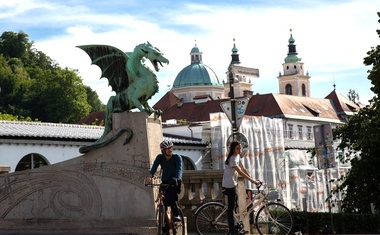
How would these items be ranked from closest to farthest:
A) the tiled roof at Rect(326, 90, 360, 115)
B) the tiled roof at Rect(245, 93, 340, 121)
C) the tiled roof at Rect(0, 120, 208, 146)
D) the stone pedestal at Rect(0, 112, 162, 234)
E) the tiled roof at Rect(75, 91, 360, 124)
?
the stone pedestal at Rect(0, 112, 162, 234) → the tiled roof at Rect(0, 120, 208, 146) → the tiled roof at Rect(245, 93, 340, 121) → the tiled roof at Rect(75, 91, 360, 124) → the tiled roof at Rect(326, 90, 360, 115)

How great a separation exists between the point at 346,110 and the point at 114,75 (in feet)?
390

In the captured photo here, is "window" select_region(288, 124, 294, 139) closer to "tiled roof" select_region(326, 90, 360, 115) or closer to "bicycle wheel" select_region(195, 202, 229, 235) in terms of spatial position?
"tiled roof" select_region(326, 90, 360, 115)

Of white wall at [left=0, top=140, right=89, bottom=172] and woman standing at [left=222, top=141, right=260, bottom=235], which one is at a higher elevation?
white wall at [left=0, top=140, right=89, bottom=172]

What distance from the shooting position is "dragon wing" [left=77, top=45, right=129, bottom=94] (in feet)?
55.6

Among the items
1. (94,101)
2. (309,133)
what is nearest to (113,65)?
(309,133)

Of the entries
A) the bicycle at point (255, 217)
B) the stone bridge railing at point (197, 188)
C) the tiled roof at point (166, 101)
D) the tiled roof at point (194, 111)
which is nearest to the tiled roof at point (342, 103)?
the tiled roof at point (194, 111)

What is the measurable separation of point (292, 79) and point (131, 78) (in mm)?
176375

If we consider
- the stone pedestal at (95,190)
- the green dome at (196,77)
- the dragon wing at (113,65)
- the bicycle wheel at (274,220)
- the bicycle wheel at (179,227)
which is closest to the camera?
the bicycle wheel at (179,227)

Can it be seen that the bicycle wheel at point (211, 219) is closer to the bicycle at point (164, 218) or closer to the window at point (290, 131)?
the bicycle at point (164, 218)

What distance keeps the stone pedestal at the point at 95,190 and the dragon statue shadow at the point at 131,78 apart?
0.25 metres

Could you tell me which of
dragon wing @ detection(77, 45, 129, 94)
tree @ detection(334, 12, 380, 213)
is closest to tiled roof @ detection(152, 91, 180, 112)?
tree @ detection(334, 12, 380, 213)

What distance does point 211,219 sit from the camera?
597 inches

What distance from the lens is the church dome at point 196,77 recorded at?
166 metres

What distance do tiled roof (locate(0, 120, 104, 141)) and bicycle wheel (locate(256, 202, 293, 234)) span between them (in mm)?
33904
